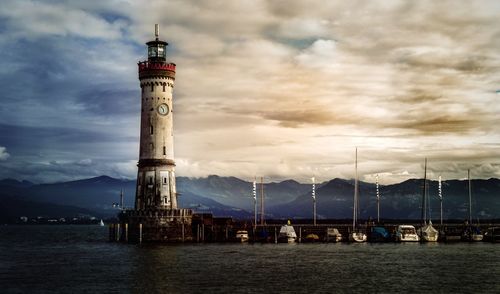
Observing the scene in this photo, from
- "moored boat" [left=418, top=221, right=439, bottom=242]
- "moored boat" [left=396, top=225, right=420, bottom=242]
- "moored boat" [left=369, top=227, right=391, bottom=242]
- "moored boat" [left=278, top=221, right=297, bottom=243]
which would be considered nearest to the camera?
"moored boat" [left=278, top=221, right=297, bottom=243]

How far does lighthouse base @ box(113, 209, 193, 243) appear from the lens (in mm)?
108062

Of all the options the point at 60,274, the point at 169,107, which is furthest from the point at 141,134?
the point at 60,274

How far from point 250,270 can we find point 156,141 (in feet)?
124

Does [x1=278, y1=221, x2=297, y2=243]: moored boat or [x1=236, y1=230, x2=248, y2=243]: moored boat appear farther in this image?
[x1=278, y1=221, x2=297, y2=243]: moored boat

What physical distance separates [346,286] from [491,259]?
1528 inches

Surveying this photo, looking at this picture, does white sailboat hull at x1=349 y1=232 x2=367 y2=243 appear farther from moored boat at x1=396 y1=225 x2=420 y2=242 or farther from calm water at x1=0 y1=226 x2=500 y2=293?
calm water at x1=0 y1=226 x2=500 y2=293

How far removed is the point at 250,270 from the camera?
77.8 meters

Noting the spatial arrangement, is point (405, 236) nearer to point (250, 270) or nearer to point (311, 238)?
point (311, 238)

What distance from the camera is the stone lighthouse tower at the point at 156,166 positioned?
356 feet

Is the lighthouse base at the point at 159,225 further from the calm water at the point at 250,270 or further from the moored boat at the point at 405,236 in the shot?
the moored boat at the point at 405,236

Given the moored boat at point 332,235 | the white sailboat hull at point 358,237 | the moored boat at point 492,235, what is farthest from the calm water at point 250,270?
the moored boat at point 492,235

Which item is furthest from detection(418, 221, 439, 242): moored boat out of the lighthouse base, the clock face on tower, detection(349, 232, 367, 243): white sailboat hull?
the clock face on tower

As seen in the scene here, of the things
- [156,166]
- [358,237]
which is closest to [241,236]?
[358,237]

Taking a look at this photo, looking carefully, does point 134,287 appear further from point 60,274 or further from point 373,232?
point 373,232
